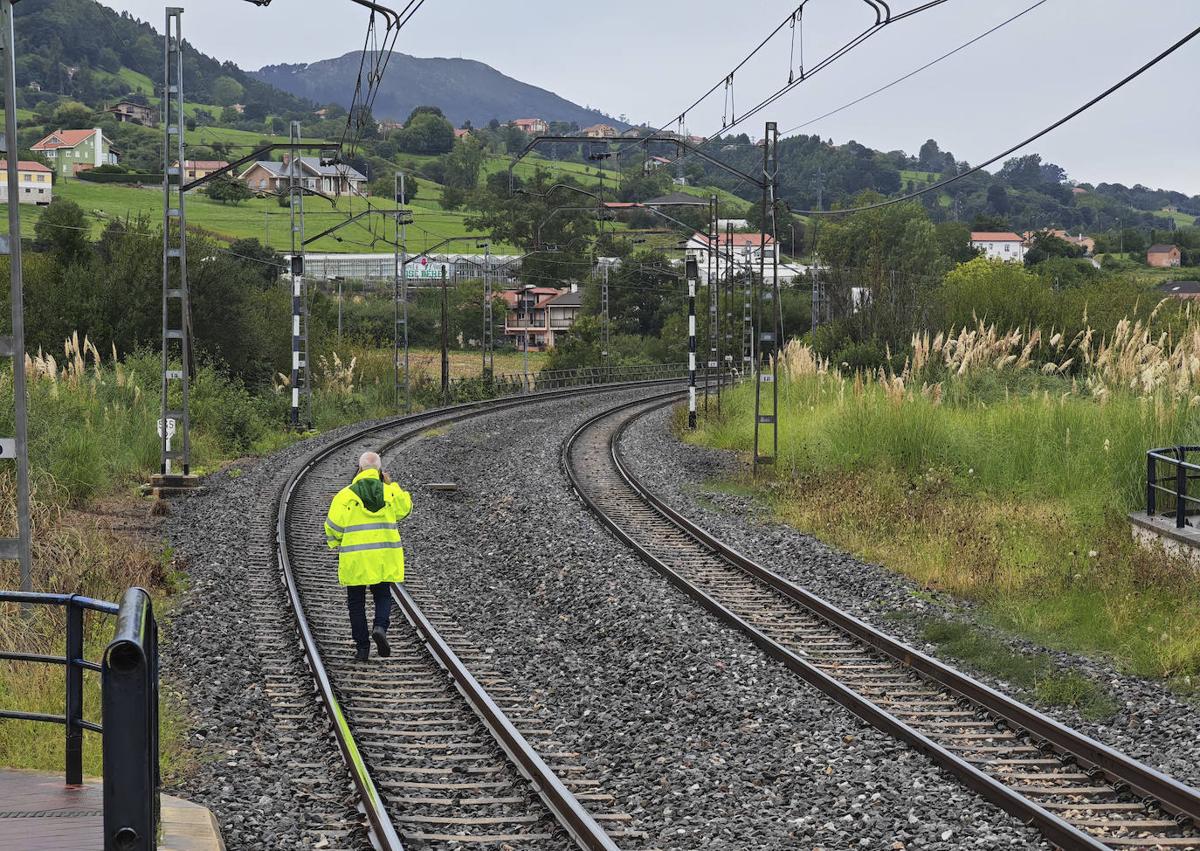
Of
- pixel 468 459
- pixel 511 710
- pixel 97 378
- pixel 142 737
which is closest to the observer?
pixel 142 737

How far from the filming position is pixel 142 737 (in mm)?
3783

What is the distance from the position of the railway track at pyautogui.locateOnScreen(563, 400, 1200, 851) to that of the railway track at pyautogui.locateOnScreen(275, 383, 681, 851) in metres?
2.25

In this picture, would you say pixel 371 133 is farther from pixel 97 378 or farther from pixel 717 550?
pixel 717 550

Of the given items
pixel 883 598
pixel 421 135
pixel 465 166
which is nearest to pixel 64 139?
pixel 465 166

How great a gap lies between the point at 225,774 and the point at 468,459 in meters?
19.2

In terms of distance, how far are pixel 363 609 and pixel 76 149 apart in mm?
137094

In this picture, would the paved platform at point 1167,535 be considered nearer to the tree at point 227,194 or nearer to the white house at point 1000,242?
the tree at point 227,194

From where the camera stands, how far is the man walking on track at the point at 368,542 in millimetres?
11531

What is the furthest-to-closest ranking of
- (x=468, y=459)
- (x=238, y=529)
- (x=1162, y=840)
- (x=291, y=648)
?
(x=468, y=459)
(x=238, y=529)
(x=291, y=648)
(x=1162, y=840)

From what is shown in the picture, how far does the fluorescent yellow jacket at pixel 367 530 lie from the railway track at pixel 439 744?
2.34 feet

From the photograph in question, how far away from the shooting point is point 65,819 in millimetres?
5922

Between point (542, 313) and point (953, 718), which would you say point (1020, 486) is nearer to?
point (953, 718)

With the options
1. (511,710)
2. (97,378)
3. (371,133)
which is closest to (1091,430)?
(511,710)

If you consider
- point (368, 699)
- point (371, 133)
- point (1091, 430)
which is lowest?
point (368, 699)
